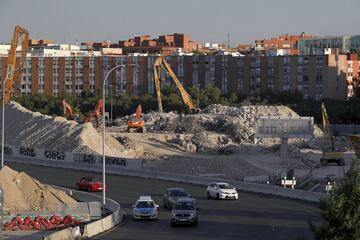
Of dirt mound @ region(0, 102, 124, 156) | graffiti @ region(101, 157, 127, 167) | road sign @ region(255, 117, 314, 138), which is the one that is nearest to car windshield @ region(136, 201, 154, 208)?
graffiti @ region(101, 157, 127, 167)

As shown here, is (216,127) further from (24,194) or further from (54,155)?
(24,194)

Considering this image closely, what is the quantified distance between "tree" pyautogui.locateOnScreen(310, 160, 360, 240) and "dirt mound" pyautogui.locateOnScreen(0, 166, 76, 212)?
24.1 metres

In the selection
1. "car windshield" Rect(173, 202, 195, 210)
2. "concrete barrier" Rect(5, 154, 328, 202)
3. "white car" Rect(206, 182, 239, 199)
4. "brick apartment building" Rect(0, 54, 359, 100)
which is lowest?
"concrete barrier" Rect(5, 154, 328, 202)

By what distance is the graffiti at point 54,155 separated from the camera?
248ft

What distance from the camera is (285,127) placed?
233ft

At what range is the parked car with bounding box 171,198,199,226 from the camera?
3966cm

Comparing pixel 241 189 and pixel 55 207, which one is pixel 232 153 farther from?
pixel 55 207

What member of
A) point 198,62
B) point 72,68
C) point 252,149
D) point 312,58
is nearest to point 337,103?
point 312,58

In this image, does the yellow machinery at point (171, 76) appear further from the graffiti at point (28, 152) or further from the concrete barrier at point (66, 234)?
the concrete barrier at point (66, 234)

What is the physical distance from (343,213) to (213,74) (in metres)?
129

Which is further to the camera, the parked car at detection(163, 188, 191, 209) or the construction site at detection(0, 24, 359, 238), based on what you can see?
the construction site at detection(0, 24, 359, 238)

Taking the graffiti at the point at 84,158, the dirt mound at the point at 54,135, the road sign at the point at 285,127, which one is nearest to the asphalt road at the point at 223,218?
the graffiti at the point at 84,158

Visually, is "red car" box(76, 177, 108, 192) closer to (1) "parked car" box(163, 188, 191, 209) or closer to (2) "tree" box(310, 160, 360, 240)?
(1) "parked car" box(163, 188, 191, 209)

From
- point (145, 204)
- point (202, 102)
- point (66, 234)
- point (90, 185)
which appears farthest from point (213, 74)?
point (66, 234)
